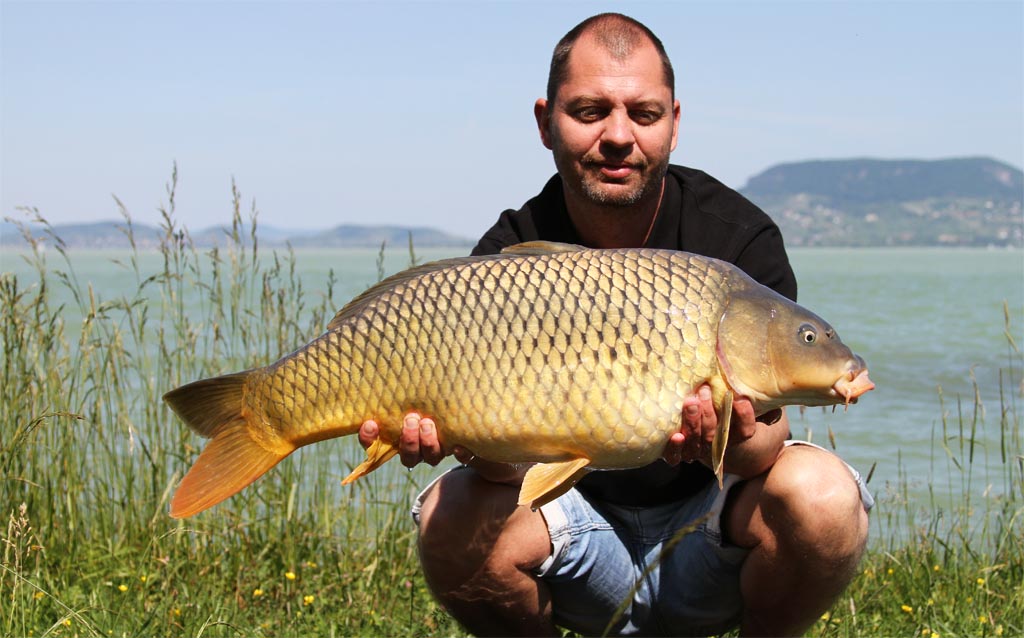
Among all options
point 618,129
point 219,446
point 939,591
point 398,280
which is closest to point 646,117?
point 618,129

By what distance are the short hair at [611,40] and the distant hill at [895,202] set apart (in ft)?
327

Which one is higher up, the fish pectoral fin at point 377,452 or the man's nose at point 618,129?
the man's nose at point 618,129

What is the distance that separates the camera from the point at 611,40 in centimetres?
258

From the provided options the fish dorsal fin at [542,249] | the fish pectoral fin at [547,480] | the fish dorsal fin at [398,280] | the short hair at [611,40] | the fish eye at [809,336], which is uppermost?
the short hair at [611,40]

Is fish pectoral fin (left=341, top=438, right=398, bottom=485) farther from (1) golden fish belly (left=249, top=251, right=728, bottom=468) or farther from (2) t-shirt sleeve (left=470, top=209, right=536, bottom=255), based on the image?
(2) t-shirt sleeve (left=470, top=209, right=536, bottom=255)

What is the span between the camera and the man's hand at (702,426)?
191cm

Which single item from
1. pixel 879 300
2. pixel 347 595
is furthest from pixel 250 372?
pixel 879 300

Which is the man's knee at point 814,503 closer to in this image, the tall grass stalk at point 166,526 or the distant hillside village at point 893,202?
the tall grass stalk at point 166,526

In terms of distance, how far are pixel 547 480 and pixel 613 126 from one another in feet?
2.97

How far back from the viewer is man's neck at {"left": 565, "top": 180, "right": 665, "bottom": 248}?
254 cm

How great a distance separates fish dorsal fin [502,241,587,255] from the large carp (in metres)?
0.01

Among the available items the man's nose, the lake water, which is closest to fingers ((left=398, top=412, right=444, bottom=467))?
the man's nose

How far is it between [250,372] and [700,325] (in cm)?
82

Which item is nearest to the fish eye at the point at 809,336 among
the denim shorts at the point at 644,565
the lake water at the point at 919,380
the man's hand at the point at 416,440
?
the denim shorts at the point at 644,565
